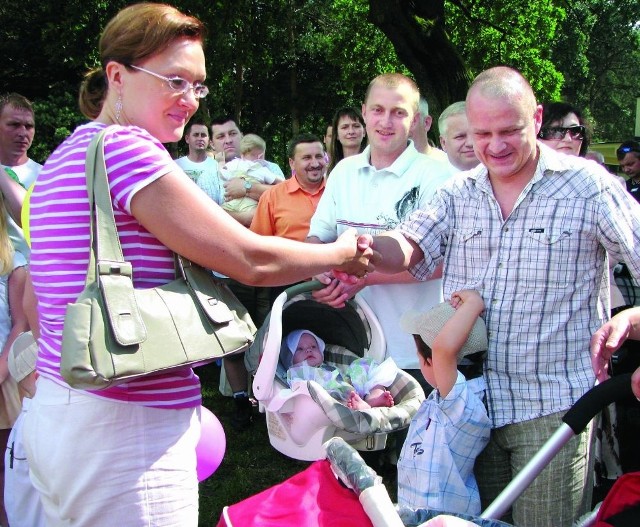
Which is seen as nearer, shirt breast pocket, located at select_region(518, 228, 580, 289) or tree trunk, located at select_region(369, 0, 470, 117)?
shirt breast pocket, located at select_region(518, 228, 580, 289)

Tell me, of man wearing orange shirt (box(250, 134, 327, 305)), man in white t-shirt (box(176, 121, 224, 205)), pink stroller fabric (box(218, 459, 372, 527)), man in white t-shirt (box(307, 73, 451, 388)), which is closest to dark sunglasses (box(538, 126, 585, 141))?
man in white t-shirt (box(307, 73, 451, 388))

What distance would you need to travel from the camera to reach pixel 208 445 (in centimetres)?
244

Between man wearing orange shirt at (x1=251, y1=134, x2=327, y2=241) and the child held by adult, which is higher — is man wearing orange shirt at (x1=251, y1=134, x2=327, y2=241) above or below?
above

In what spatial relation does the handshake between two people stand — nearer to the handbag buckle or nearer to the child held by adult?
the handbag buckle

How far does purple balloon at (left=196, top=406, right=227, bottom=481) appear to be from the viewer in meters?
2.39

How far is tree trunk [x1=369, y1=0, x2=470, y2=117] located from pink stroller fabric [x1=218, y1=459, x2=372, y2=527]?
11743mm

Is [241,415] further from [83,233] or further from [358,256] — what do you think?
[83,233]

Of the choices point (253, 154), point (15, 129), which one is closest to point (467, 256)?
point (15, 129)

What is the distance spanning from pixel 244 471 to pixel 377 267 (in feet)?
8.46

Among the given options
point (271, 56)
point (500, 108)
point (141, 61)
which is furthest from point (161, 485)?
point (271, 56)

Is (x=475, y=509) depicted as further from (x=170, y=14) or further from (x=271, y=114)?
(x=271, y=114)

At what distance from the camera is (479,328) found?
266cm

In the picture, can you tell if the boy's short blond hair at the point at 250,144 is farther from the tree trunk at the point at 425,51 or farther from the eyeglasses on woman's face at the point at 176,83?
the eyeglasses on woman's face at the point at 176,83

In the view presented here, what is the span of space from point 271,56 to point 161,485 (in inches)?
987
